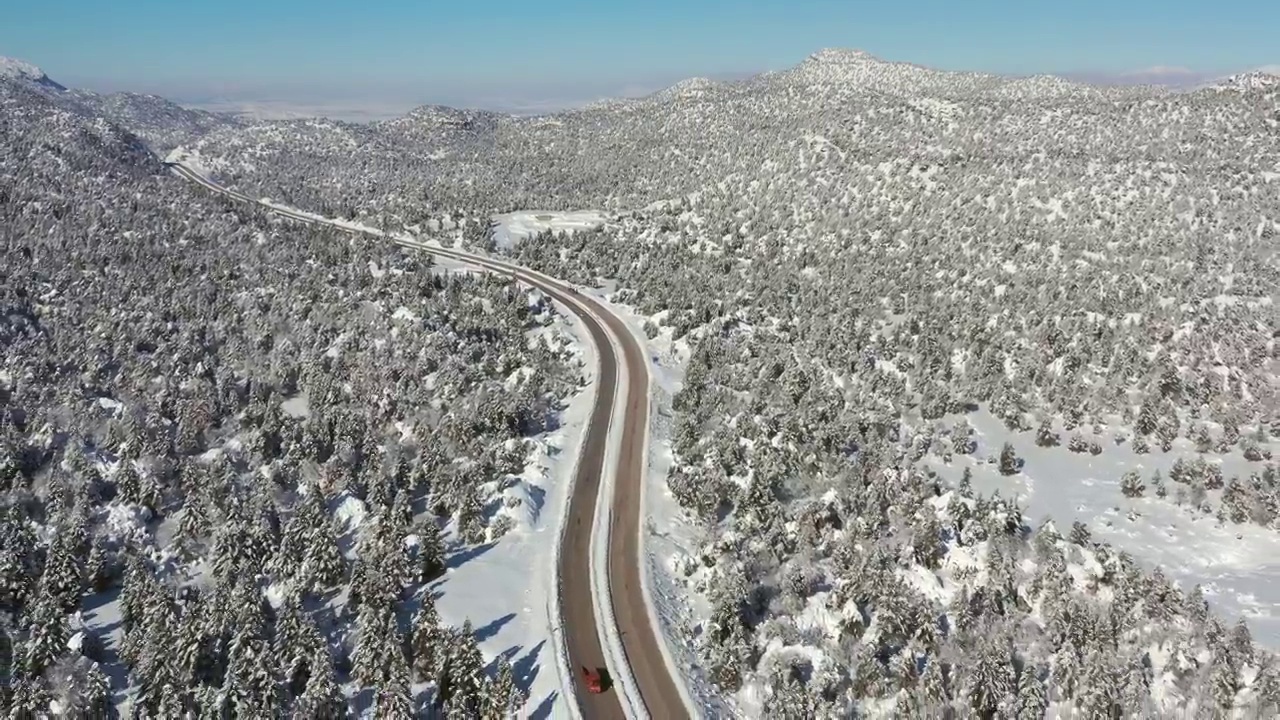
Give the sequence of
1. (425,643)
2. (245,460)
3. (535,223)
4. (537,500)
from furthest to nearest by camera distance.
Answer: (535,223) → (245,460) → (537,500) → (425,643)

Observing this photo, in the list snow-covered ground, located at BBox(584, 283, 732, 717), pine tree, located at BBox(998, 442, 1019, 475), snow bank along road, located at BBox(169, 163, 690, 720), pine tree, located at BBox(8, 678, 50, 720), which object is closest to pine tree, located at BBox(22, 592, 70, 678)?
pine tree, located at BBox(8, 678, 50, 720)

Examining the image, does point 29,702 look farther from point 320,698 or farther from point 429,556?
point 429,556

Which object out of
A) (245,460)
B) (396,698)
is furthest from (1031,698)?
(245,460)

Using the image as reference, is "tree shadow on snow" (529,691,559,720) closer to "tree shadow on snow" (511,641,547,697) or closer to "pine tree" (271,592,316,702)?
"tree shadow on snow" (511,641,547,697)

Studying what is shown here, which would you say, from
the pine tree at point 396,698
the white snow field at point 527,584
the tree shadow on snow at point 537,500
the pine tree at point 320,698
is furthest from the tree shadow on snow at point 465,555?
the pine tree at point 320,698

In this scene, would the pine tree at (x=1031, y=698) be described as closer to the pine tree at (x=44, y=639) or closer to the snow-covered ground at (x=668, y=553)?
the snow-covered ground at (x=668, y=553)
